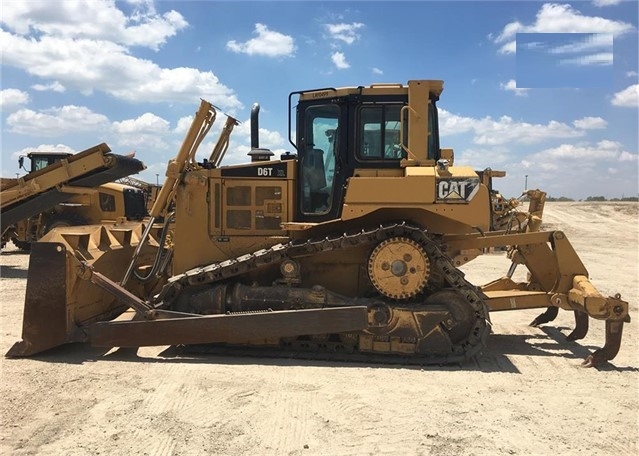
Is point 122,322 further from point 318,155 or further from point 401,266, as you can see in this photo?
point 401,266

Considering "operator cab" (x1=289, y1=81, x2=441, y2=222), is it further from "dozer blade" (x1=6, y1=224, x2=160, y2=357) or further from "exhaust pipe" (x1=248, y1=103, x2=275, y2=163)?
"dozer blade" (x1=6, y1=224, x2=160, y2=357)

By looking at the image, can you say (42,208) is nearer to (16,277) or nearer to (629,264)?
(16,277)

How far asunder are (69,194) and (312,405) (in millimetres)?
9728

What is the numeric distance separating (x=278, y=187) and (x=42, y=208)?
8.52 metres

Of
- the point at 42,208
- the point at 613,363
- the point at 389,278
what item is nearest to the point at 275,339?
the point at 389,278

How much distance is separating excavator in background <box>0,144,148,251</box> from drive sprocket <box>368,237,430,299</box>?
617cm

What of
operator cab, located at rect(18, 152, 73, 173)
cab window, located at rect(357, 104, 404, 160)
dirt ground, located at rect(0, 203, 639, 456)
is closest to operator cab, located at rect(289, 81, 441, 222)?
cab window, located at rect(357, 104, 404, 160)

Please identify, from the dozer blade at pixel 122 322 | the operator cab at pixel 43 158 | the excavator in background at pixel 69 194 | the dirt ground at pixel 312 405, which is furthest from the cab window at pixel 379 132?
the operator cab at pixel 43 158

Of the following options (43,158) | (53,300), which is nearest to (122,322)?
(53,300)

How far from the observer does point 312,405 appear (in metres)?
4.66

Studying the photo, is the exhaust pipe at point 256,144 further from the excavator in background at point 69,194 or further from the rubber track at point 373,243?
the excavator in background at point 69,194

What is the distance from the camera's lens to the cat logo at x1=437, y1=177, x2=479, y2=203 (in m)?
5.93

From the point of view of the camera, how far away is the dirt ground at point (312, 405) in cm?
397

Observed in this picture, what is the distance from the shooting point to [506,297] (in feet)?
21.6
